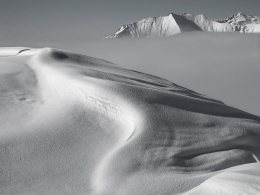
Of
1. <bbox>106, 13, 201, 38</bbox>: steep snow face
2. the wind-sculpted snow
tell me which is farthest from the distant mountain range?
the wind-sculpted snow

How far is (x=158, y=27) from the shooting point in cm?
13162

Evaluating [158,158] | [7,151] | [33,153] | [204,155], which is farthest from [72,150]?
[204,155]

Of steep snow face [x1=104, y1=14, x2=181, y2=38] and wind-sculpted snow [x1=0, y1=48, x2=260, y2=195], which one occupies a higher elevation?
wind-sculpted snow [x1=0, y1=48, x2=260, y2=195]

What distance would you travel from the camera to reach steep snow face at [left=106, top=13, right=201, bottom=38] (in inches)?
4946

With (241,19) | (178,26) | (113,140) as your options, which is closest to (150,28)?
(178,26)

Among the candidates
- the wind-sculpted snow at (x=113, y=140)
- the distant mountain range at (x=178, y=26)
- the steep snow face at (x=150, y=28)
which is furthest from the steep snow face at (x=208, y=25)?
the wind-sculpted snow at (x=113, y=140)

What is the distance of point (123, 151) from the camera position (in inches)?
135

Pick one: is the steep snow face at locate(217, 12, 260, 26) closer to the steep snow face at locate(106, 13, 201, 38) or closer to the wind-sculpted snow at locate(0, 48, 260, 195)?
the steep snow face at locate(106, 13, 201, 38)

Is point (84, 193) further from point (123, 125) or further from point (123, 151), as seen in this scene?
point (123, 125)

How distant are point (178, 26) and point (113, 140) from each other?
127658 mm

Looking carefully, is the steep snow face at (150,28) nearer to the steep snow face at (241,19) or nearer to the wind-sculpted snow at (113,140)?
the steep snow face at (241,19)

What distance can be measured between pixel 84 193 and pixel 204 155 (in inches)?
64.0

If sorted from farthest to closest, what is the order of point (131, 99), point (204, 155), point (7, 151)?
point (131, 99)
point (204, 155)
point (7, 151)

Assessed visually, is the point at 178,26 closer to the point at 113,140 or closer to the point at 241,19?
the point at 241,19
